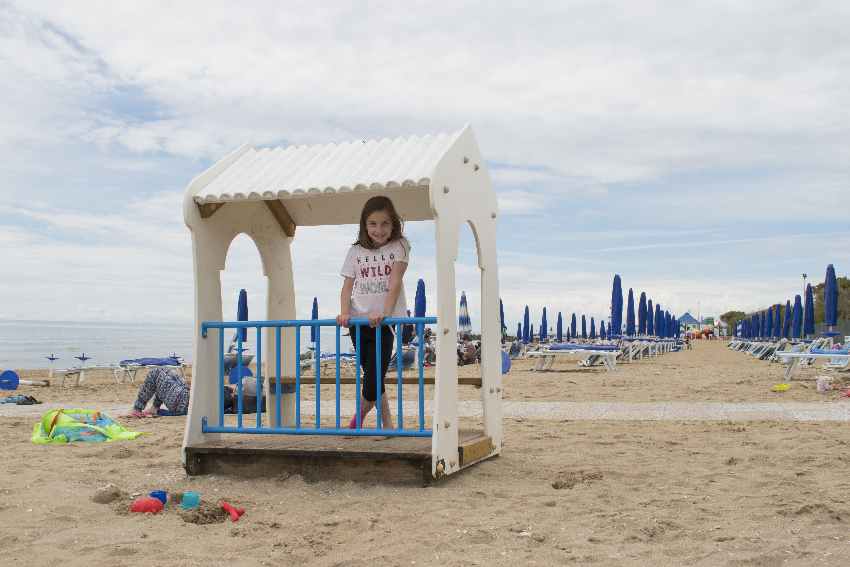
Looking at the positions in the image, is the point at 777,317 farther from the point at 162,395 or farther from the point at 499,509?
the point at 499,509

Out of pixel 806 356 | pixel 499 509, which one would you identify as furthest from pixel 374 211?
pixel 806 356

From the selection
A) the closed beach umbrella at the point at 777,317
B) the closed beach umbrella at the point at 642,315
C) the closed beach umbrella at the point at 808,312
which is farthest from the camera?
the closed beach umbrella at the point at 777,317

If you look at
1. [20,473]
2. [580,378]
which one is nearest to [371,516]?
[20,473]

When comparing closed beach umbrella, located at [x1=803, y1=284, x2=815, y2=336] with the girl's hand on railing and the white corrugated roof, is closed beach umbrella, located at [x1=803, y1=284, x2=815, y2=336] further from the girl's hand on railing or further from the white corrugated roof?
the girl's hand on railing

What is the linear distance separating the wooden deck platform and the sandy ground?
0.09 meters

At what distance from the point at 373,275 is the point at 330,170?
80cm

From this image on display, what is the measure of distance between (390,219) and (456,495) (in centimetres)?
199

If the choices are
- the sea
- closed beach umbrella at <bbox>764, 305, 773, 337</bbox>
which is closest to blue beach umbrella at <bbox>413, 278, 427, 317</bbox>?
the sea

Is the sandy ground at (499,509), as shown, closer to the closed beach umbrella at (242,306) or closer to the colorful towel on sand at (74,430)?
the colorful towel on sand at (74,430)

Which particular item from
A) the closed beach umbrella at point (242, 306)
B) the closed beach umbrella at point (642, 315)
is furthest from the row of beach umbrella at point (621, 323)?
the closed beach umbrella at point (242, 306)

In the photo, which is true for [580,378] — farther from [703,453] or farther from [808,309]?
[808,309]

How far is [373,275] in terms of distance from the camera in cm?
573

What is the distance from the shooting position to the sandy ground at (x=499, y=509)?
3686 mm

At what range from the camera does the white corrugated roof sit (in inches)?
210
